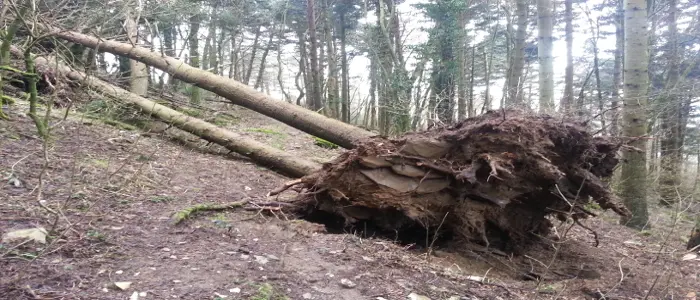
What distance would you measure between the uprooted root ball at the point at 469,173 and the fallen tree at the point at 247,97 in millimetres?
1247

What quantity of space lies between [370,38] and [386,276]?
13.9m

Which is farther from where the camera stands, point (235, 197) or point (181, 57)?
point (181, 57)

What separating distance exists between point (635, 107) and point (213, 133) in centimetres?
650

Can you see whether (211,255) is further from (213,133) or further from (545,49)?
(545,49)

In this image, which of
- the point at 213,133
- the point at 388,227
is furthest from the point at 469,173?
the point at 213,133

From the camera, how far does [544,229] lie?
4695 mm

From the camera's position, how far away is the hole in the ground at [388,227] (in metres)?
4.25

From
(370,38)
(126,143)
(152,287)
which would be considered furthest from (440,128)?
(370,38)

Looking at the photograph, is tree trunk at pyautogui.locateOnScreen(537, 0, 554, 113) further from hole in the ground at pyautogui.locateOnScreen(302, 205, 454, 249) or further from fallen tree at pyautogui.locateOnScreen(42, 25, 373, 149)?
hole in the ground at pyautogui.locateOnScreen(302, 205, 454, 249)

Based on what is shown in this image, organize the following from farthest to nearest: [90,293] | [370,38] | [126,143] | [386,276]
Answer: [370,38], [126,143], [386,276], [90,293]

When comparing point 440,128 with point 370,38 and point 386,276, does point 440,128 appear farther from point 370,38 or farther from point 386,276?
point 370,38

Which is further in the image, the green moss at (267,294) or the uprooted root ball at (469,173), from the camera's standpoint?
the uprooted root ball at (469,173)

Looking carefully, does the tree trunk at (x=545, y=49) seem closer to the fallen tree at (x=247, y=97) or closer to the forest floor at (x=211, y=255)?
the forest floor at (x=211, y=255)

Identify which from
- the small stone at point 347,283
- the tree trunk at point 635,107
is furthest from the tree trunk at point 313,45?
the small stone at point 347,283
